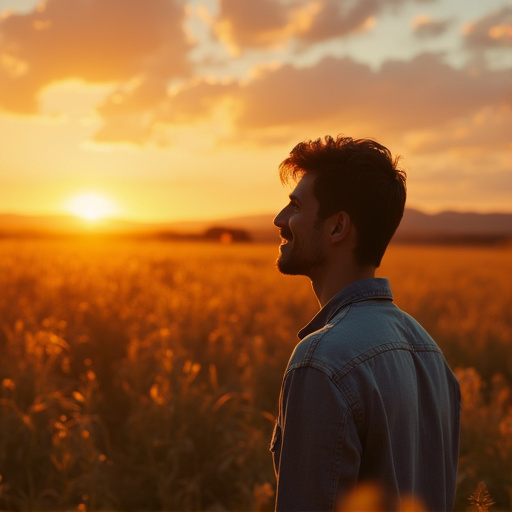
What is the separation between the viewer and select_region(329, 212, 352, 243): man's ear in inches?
69.5

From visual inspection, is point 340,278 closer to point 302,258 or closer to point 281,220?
point 302,258

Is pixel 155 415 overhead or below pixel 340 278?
below

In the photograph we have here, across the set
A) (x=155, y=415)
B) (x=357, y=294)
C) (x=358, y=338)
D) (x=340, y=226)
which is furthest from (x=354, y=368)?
(x=155, y=415)

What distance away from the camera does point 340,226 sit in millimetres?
1776

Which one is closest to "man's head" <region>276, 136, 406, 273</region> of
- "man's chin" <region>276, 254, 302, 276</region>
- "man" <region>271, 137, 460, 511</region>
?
"man" <region>271, 137, 460, 511</region>

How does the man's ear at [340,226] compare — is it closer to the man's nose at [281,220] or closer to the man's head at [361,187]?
the man's head at [361,187]

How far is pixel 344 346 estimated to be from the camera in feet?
4.75

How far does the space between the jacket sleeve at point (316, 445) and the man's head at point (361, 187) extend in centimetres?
51

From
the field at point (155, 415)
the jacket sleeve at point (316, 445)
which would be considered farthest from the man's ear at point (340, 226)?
the field at point (155, 415)

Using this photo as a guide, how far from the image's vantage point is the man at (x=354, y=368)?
139cm

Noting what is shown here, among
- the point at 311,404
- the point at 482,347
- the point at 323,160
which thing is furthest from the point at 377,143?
the point at 482,347

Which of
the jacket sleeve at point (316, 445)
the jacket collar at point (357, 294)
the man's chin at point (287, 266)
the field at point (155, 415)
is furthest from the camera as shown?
the field at point (155, 415)

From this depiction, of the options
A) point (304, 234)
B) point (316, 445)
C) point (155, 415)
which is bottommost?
point (155, 415)

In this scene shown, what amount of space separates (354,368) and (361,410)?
95 mm
